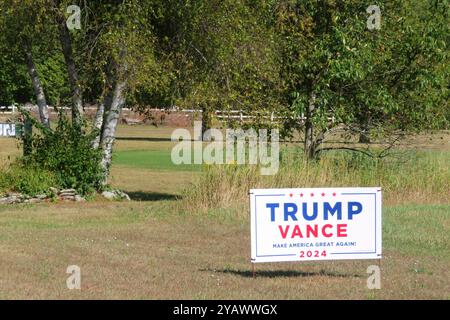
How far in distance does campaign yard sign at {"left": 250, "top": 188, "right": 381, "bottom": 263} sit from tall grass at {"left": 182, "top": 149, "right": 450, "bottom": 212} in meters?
7.87

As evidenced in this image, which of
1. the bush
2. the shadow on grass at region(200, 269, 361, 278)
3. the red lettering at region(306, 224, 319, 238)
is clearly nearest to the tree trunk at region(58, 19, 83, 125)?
the bush

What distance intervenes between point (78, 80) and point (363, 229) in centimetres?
1224

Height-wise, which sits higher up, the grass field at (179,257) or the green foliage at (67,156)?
the green foliage at (67,156)

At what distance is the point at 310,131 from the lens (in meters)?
23.6

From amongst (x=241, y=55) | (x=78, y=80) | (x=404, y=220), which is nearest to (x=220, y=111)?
(x=241, y=55)

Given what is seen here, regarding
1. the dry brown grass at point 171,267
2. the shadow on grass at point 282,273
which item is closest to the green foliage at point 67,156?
the dry brown grass at point 171,267

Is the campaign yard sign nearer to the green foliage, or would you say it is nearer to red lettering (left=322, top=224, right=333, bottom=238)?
red lettering (left=322, top=224, right=333, bottom=238)

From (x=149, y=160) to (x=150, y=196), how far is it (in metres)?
16.0

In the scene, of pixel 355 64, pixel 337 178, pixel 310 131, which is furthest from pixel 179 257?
pixel 310 131

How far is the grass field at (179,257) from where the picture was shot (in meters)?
10.1

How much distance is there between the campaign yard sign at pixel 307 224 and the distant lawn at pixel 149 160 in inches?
931

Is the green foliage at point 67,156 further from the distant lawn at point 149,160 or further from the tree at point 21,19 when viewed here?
the distant lawn at point 149,160

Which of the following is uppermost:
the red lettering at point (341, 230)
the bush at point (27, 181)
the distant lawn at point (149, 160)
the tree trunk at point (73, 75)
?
the tree trunk at point (73, 75)
